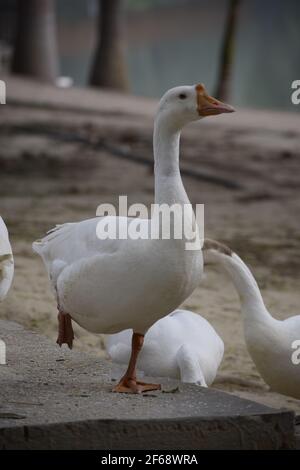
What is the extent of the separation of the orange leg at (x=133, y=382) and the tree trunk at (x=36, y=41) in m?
20.2

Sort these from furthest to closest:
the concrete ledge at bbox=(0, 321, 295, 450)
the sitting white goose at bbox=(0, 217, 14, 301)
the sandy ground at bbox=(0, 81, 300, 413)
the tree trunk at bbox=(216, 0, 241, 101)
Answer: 1. the tree trunk at bbox=(216, 0, 241, 101)
2. the sandy ground at bbox=(0, 81, 300, 413)
3. the sitting white goose at bbox=(0, 217, 14, 301)
4. the concrete ledge at bbox=(0, 321, 295, 450)

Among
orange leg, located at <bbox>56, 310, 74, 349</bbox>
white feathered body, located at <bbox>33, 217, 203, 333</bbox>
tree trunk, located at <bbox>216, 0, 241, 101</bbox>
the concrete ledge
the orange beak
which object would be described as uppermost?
tree trunk, located at <bbox>216, 0, 241, 101</bbox>

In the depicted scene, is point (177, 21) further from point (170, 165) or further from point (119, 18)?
point (170, 165)

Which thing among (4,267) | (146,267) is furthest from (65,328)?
(146,267)

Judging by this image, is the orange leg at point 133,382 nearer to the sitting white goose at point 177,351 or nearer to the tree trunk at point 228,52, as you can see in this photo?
the sitting white goose at point 177,351

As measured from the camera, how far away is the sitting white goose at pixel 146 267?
4516mm

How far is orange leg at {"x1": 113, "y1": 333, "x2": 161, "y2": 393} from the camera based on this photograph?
15.9 feet

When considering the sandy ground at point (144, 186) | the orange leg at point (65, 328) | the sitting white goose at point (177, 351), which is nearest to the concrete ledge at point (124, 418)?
the orange leg at point (65, 328)

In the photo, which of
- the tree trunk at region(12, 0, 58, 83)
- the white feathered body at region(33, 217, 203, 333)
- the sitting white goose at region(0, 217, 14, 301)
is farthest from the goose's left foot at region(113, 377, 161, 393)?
the tree trunk at region(12, 0, 58, 83)

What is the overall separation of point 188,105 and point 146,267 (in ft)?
2.23

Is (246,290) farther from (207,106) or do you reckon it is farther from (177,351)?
(207,106)

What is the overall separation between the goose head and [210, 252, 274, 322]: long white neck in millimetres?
1264

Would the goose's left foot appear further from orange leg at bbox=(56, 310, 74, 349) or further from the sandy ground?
the sandy ground
